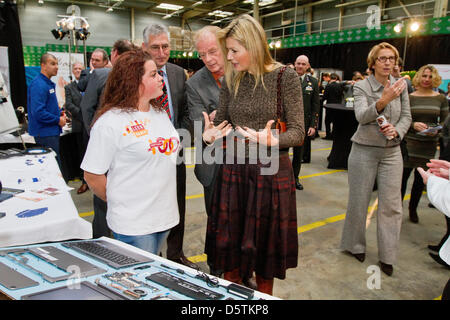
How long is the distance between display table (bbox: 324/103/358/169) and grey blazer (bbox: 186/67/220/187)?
3601 millimetres

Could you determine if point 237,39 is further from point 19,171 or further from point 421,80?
point 421,80

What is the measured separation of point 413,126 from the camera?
3.46 metres

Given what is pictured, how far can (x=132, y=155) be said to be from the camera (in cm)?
157

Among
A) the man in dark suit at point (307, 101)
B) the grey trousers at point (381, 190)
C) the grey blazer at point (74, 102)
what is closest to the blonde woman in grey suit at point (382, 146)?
the grey trousers at point (381, 190)

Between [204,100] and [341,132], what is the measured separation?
13.5 ft

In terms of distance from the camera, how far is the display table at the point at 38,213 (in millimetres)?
1598

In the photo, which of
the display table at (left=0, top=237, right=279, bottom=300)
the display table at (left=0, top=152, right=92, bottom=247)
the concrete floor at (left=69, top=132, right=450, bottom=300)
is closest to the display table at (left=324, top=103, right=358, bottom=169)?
the concrete floor at (left=69, top=132, right=450, bottom=300)

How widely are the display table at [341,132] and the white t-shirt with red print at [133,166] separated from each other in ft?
14.1

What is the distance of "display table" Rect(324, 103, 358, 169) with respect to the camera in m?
5.52

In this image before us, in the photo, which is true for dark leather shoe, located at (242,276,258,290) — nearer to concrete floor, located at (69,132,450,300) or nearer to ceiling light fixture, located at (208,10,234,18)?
concrete floor, located at (69,132,450,300)

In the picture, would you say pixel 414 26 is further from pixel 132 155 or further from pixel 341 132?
pixel 132 155

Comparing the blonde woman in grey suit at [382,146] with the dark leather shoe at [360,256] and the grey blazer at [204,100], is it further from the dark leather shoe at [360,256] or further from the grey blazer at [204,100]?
the grey blazer at [204,100]

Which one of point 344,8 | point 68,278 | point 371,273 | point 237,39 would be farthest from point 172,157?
point 344,8

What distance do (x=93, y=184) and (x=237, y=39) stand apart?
3.24 feet
